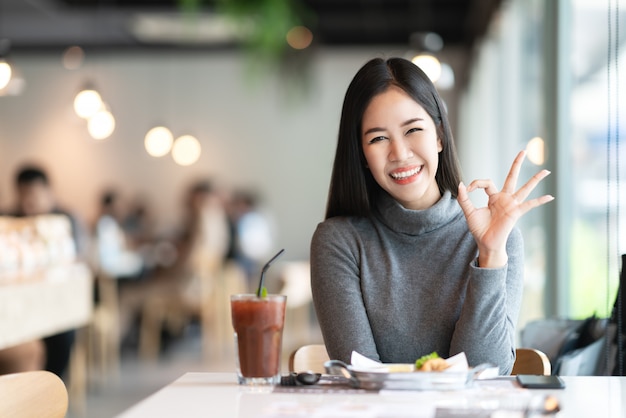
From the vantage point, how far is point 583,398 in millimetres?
1360

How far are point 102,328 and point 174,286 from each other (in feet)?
5.23

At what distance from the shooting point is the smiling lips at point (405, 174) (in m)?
1.86

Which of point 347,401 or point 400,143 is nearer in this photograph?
point 347,401

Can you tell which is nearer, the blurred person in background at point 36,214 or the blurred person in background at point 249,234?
the blurred person in background at point 36,214

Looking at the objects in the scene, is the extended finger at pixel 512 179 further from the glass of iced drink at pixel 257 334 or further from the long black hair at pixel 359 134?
the glass of iced drink at pixel 257 334

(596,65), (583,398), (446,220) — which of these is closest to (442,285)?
(446,220)

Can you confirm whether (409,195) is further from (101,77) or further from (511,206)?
(101,77)

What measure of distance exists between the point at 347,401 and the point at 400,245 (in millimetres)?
692

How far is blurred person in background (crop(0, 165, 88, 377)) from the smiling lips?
3.02m

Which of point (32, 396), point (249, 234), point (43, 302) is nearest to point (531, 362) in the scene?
point (32, 396)

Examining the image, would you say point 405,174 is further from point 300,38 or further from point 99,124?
point 300,38

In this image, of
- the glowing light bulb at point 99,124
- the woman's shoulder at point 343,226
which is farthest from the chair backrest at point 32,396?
the glowing light bulb at point 99,124

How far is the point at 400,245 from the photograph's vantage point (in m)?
1.97

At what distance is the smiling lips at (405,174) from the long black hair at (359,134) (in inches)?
5.0
